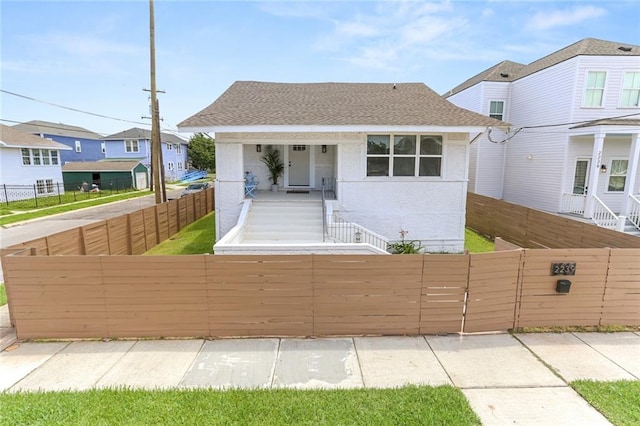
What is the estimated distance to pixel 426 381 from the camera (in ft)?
14.2

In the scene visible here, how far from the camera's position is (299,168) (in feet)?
46.5

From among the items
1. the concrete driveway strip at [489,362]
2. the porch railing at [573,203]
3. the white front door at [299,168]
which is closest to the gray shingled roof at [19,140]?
the white front door at [299,168]

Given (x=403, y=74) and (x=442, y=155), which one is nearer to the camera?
(x=442, y=155)

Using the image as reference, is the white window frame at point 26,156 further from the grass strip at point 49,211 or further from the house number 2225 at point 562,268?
the house number 2225 at point 562,268

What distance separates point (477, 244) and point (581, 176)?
7991 mm

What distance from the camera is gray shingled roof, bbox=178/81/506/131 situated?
34.0 ft

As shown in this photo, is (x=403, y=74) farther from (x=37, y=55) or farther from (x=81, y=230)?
(x=37, y=55)

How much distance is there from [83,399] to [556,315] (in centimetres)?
740

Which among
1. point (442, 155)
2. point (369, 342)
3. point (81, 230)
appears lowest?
point (369, 342)

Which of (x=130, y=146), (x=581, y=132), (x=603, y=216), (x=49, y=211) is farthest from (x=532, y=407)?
(x=130, y=146)

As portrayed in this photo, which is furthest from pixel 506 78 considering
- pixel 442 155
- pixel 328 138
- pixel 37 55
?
pixel 37 55

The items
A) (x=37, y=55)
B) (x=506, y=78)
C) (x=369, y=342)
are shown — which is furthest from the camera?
(x=506, y=78)

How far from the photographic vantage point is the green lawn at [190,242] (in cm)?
1137

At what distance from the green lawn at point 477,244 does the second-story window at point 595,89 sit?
8.16 meters
